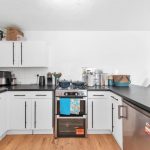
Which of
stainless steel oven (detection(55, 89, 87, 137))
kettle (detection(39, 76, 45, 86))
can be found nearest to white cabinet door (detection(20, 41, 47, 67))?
kettle (detection(39, 76, 45, 86))

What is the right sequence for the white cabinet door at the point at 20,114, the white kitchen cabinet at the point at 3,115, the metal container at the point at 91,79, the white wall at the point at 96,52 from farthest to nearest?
Result: the white wall at the point at 96,52, the metal container at the point at 91,79, the white cabinet door at the point at 20,114, the white kitchen cabinet at the point at 3,115

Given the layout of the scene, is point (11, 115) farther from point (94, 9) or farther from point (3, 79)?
point (94, 9)

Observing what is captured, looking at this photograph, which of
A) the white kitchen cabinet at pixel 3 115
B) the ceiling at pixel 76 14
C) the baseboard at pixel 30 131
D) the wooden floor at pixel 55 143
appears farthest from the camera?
the baseboard at pixel 30 131

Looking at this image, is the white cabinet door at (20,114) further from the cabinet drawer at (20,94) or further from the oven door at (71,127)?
the oven door at (71,127)

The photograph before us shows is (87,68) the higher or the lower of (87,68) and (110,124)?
the higher

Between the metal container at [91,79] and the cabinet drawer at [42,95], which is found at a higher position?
the metal container at [91,79]

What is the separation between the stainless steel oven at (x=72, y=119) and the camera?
338 cm

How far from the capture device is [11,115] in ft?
11.3

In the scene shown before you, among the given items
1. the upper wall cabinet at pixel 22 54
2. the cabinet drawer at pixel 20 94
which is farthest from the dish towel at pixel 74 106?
the upper wall cabinet at pixel 22 54

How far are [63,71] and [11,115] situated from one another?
1.55 metres

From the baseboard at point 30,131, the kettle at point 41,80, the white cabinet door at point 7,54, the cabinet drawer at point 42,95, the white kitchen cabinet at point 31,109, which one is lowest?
the baseboard at point 30,131

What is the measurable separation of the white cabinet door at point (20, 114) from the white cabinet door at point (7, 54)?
879 mm

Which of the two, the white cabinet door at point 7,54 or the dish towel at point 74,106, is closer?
the dish towel at point 74,106

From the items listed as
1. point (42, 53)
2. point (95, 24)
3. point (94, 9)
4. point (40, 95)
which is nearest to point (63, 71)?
point (42, 53)
